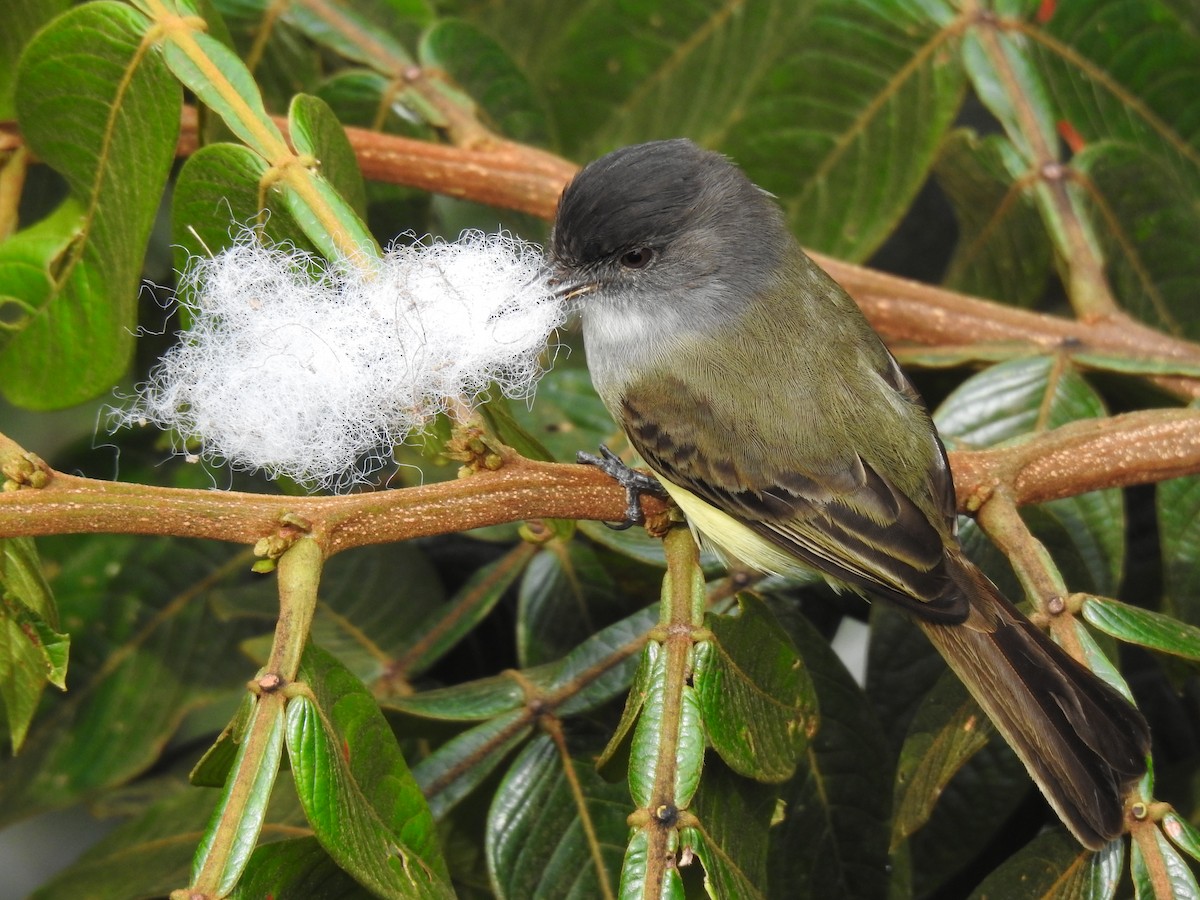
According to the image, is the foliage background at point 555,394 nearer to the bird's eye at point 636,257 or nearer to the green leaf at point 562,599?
the green leaf at point 562,599

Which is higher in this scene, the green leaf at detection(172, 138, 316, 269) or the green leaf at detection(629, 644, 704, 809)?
the green leaf at detection(172, 138, 316, 269)

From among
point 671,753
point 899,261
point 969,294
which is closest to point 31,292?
point 671,753

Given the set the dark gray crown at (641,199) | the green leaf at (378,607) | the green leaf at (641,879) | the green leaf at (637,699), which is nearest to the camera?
the green leaf at (641,879)

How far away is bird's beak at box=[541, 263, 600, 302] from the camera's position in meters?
1.91

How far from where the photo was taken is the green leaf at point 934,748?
53.0 inches

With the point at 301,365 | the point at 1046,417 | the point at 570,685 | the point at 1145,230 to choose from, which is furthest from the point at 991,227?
the point at 301,365

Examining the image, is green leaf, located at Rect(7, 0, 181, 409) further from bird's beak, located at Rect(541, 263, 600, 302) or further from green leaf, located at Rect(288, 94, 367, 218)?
bird's beak, located at Rect(541, 263, 600, 302)

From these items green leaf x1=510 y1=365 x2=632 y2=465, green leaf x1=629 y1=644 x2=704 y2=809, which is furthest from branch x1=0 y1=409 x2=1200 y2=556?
green leaf x1=510 y1=365 x2=632 y2=465

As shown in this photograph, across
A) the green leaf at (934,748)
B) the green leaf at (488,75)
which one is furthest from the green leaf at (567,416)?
the green leaf at (934,748)

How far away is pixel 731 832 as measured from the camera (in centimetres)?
129

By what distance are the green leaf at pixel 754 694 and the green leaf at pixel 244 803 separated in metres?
0.43

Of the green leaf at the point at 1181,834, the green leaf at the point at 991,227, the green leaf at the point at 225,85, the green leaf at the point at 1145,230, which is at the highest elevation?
the green leaf at the point at 991,227

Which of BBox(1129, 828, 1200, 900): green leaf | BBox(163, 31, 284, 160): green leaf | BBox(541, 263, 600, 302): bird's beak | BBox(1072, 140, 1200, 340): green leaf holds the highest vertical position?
BBox(1072, 140, 1200, 340): green leaf

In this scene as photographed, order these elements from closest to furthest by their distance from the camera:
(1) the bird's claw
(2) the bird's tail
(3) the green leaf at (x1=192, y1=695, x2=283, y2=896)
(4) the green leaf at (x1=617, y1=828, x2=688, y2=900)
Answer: (3) the green leaf at (x1=192, y1=695, x2=283, y2=896), (4) the green leaf at (x1=617, y1=828, x2=688, y2=900), (2) the bird's tail, (1) the bird's claw
